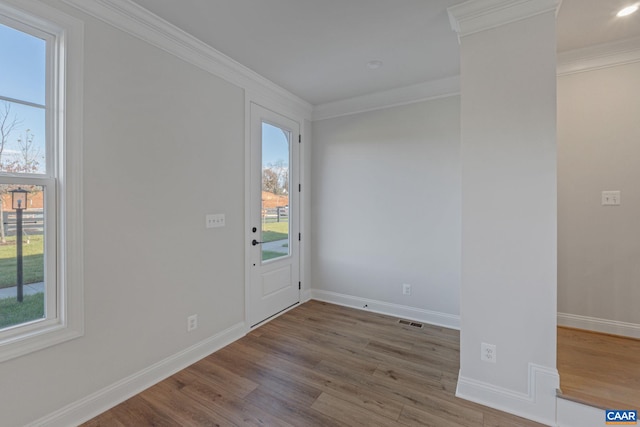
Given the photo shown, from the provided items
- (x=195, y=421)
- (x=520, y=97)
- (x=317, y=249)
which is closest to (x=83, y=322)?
(x=195, y=421)

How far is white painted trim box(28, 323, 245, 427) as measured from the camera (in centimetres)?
160

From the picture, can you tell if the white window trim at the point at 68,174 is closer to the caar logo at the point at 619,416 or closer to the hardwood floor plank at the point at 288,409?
the hardwood floor plank at the point at 288,409

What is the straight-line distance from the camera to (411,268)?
3148 mm

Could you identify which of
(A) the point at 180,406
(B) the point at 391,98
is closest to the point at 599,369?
(A) the point at 180,406

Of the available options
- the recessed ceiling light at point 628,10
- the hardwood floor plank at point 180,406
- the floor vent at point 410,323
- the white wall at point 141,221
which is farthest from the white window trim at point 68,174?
Result: the recessed ceiling light at point 628,10

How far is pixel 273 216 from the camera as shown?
3227 millimetres

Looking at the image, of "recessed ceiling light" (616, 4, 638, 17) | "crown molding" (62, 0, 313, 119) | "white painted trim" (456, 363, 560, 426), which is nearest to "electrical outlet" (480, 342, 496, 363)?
"white painted trim" (456, 363, 560, 426)

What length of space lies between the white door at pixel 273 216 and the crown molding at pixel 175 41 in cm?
25

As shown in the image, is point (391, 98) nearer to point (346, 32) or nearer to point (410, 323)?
point (346, 32)

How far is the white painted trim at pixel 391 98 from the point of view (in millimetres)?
2895

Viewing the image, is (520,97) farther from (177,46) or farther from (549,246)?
(177,46)

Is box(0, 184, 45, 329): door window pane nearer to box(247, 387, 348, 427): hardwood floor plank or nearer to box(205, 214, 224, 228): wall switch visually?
box(205, 214, 224, 228): wall switch

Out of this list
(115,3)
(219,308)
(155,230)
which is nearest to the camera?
(115,3)

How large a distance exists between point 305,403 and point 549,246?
1.85m
